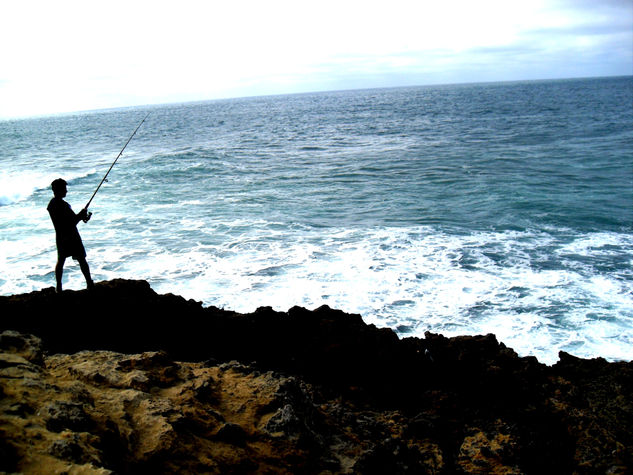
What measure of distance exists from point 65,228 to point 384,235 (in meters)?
8.51

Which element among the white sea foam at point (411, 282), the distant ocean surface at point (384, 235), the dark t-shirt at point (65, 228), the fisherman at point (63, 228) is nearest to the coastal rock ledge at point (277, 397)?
the fisherman at point (63, 228)

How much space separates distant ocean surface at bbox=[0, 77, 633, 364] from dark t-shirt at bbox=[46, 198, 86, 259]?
47.0 inches

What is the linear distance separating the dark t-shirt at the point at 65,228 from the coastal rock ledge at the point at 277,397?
2.07 ft

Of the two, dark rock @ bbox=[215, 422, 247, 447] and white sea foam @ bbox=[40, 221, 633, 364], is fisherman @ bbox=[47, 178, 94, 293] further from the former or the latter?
dark rock @ bbox=[215, 422, 247, 447]

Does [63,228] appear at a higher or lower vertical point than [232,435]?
higher

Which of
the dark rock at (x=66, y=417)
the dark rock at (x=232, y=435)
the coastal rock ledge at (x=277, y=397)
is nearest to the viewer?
→ the dark rock at (x=66, y=417)

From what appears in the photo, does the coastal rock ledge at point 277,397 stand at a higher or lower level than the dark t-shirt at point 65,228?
lower

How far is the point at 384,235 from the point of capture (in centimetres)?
1300

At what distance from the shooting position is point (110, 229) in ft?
46.4

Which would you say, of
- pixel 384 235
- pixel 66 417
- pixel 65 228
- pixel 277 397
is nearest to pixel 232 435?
pixel 277 397

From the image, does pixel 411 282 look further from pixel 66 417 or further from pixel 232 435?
pixel 66 417

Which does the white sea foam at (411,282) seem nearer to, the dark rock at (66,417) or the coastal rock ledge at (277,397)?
the coastal rock ledge at (277,397)

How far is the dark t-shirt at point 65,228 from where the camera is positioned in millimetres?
6387

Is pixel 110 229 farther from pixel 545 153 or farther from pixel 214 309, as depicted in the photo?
pixel 545 153
